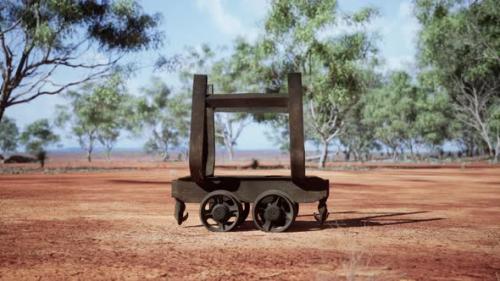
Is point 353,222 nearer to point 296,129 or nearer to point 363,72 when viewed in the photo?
point 296,129

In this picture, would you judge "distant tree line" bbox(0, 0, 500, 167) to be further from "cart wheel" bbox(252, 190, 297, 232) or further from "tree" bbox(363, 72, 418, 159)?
"cart wheel" bbox(252, 190, 297, 232)

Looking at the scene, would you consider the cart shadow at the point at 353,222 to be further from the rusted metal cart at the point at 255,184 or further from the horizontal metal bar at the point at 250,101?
the horizontal metal bar at the point at 250,101

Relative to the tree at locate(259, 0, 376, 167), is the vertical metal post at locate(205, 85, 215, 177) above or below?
below

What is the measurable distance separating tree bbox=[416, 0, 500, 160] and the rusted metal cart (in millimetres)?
32262

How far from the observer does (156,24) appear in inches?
1232

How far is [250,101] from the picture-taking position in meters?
10.1

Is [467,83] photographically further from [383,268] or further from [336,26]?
[383,268]

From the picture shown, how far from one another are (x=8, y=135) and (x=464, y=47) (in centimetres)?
8927

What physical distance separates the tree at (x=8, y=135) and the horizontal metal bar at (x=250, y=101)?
334ft

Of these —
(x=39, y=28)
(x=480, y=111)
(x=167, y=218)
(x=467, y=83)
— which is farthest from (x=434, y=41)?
(x=167, y=218)

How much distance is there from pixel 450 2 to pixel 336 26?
9346mm

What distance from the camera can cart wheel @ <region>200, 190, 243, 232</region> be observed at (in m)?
10.1

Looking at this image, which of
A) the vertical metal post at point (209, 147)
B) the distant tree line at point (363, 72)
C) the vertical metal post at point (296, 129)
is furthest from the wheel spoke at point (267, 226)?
the distant tree line at point (363, 72)

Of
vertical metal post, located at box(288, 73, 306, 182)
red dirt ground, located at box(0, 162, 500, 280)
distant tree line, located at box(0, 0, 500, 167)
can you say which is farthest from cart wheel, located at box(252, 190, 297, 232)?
distant tree line, located at box(0, 0, 500, 167)
